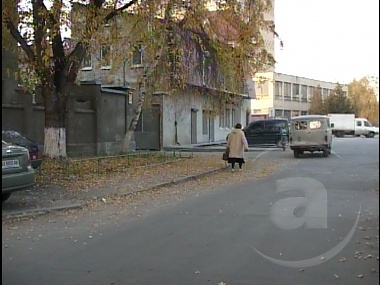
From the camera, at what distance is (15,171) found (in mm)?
9219

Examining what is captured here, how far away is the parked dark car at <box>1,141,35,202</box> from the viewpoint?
8.85 metres

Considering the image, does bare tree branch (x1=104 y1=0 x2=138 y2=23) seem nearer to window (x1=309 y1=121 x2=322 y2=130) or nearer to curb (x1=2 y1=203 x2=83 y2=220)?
curb (x1=2 y1=203 x2=83 y2=220)

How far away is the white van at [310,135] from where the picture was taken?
23.1 metres

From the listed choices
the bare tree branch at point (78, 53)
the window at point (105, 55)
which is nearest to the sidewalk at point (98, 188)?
the bare tree branch at point (78, 53)

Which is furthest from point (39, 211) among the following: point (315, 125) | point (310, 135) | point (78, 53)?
point (315, 125)

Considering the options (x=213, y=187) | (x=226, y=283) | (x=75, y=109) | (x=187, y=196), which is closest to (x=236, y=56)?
(x=213, y=187)

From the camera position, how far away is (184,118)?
31.7 m

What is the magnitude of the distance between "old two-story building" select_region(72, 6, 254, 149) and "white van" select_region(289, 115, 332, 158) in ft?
8.25

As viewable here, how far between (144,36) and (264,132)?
592 inches

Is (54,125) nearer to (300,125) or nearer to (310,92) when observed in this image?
(300,125)

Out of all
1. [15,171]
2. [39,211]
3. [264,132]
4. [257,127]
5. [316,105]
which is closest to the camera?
[15,171]

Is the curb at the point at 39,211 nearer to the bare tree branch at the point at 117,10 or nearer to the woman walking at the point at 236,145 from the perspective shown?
the bare tree branch at the point at 117,10

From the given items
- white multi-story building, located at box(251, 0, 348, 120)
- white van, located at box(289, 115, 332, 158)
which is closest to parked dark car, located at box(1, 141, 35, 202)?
white van, located at box(289, 115, 332, 158)

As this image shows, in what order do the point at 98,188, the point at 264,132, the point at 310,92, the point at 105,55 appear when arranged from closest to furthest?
1. the point at 98,188
2. the point at 105,55
3. the point at 264,132
4. the point at 310,92
